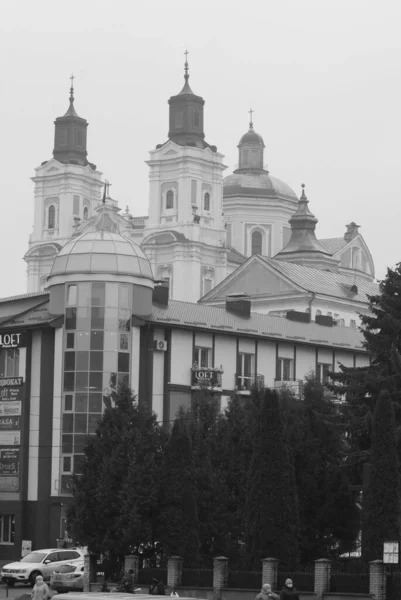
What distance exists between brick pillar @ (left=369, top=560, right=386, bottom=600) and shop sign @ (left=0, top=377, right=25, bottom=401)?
98.9 ft

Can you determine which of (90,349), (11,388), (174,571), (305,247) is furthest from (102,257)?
(305,247)

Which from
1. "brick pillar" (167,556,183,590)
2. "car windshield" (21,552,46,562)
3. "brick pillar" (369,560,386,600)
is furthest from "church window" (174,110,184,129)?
"brick pillar" (369,560,386,600)

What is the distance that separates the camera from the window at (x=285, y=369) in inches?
2992

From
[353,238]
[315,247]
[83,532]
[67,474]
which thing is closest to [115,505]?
[83,532]

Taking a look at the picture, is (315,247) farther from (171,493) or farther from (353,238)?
(171,493)

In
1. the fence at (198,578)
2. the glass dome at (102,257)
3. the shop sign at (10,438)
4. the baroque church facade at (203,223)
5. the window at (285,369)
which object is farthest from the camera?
the baroque church facade at (203,223)

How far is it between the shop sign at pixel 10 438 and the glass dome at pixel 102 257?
731 cm

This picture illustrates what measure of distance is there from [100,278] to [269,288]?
5222 cm

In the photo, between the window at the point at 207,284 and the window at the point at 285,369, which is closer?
the window at the point at 285,369

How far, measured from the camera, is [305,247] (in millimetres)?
144375

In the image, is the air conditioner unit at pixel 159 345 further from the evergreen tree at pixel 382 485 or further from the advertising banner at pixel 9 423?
the evergreen tree at pixel 382 485

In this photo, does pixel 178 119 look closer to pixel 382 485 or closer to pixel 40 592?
pixel 382 485

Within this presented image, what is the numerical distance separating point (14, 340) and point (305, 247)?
7612 centimetres

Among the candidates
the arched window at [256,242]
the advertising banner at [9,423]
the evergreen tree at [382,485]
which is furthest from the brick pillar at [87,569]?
the arched window at [256,242]
